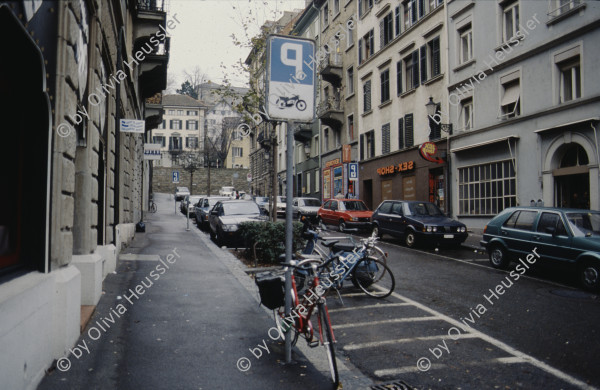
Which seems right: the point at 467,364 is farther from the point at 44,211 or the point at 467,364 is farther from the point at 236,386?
the point at 44,211

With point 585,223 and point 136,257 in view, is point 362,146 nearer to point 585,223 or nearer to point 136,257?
point 136,257

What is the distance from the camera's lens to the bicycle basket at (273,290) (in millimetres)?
5219

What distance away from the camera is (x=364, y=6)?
32.4m

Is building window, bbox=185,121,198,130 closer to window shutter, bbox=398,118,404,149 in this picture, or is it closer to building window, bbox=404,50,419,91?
building window, bbox=404,50,419,91

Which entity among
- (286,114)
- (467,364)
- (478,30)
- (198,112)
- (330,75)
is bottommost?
(467,364)

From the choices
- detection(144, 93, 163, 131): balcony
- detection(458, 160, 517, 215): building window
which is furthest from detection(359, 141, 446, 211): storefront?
detection(144, 93, 163, 131): balcony

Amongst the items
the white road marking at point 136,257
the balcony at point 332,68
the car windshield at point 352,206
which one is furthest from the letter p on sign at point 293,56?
the balcony at point 332,68

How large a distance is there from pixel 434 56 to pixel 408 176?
6.21 meters

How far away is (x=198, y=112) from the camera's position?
96.8 m

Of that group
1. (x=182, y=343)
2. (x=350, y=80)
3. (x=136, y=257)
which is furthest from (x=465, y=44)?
A: (x=182, y=343)

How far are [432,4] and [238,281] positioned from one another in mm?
19793

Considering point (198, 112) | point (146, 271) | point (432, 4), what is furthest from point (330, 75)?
point (198, 112)

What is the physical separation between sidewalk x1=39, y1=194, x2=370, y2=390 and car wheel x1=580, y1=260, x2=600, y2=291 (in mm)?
6092

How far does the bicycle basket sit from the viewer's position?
5219mm
